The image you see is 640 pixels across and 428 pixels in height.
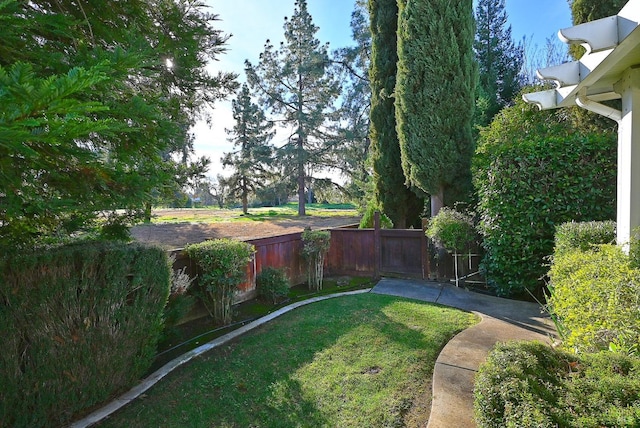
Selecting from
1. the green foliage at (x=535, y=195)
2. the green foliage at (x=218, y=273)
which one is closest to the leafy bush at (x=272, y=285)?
the green foliage at (x=218, y=273)

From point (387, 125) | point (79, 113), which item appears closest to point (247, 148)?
point (387, 125)

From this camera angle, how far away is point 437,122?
7.17 meters

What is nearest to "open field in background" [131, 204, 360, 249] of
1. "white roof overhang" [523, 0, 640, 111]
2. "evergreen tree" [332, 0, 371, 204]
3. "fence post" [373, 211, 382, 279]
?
"fence post" [373, 211, 382, 279]

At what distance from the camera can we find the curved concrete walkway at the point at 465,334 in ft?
7.96

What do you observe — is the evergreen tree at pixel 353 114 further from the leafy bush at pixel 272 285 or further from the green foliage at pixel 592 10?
the leafy bush at pixel 272 285

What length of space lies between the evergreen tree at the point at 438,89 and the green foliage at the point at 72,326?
20.3 feet

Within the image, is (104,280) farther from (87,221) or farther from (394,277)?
(394,277)

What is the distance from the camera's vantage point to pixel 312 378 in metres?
3.07

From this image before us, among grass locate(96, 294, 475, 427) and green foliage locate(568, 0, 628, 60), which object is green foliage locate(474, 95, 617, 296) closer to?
grass locate(96, 294, 475, 427)

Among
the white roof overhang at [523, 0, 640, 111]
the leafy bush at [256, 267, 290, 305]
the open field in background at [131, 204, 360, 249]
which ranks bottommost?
the leafy bush at [256, 267, 290, 305]

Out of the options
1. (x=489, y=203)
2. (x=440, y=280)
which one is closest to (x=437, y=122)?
(x=489, y=203)

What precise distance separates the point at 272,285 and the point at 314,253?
1.26 m

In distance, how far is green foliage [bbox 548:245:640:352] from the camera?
79.6 inches

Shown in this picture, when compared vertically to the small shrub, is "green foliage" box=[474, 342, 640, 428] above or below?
above
